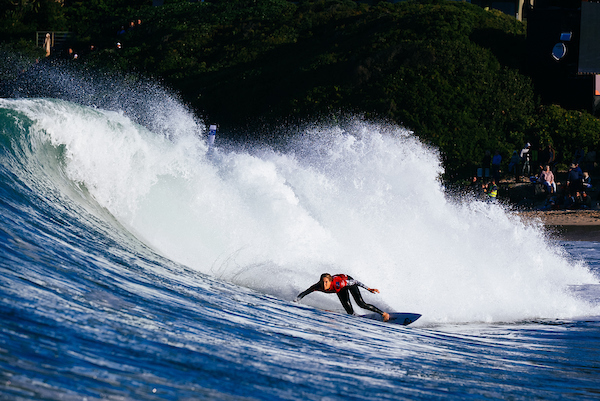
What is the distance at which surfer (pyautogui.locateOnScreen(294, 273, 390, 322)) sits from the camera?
8.76m

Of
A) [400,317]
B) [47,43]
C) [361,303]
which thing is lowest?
[400,317]

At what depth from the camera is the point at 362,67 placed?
2864 cm

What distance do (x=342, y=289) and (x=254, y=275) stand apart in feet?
5.37

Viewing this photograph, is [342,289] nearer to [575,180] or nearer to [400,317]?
[400,317]

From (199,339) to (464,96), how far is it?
23.0 meters

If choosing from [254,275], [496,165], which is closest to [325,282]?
[254,275]

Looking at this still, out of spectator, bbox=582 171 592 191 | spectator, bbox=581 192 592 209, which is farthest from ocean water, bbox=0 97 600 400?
spectator, bbox=582 171 592 191

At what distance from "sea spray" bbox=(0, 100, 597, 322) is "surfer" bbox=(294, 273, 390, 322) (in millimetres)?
491

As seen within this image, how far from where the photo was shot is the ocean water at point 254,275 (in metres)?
5.04

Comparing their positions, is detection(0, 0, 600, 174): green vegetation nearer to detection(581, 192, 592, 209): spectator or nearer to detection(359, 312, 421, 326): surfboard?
detection(581, 192, 592, 209): spectator

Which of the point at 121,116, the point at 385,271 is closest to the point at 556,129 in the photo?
the point at 385,271

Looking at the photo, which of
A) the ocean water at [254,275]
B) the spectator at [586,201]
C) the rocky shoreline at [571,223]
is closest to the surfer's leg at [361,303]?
the ocean water at [254,275]

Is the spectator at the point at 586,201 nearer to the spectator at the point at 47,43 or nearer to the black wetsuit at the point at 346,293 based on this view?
the black wetsuit at the point at 346,293

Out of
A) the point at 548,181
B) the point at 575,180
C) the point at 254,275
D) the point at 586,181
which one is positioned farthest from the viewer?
the point at 548,181
